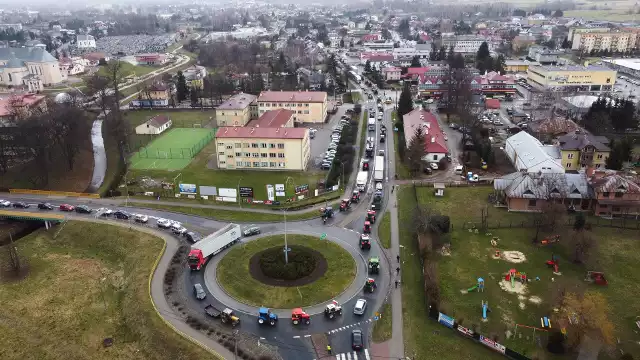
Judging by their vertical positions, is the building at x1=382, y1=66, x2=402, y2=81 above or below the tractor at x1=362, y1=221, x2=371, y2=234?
above

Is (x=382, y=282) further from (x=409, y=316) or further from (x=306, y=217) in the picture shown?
(x=306, y=217)

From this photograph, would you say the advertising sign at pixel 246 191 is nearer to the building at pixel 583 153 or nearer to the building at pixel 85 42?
the building at pixel 583 153

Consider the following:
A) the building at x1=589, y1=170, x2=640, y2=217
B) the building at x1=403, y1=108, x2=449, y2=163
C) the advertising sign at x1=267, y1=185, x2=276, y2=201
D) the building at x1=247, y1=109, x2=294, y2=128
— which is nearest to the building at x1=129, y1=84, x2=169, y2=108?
the building at x1=247, y1=109, x2=294, y2=128

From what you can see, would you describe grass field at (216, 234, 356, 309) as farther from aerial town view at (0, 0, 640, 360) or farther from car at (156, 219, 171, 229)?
car at (156, 219, 171, 229)

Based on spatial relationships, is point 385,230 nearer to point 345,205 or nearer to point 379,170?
point 345,205

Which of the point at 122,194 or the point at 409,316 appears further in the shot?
the point at 122,194

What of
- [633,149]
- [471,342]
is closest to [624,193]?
[633,149]
